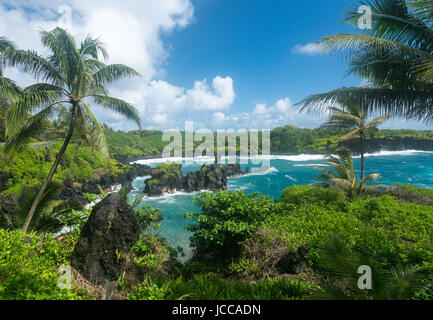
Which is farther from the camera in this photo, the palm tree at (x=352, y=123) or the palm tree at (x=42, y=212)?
the palm tree at (x=352, y=123)

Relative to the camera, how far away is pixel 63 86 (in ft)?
21.1

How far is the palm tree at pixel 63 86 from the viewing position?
556 cm

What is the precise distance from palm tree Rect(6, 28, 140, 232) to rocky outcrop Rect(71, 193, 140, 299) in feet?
8.18

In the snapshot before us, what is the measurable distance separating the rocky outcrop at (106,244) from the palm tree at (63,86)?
8.18 ft

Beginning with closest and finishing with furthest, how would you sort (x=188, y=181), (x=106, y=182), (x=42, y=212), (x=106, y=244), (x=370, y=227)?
(x=106, y=244) → (x=370, y=227) → (x=42, y=212) → (x=106, y=182) → (x=188, y=181)

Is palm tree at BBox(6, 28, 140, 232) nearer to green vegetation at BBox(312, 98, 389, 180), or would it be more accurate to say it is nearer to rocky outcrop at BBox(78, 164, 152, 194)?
green vegetation at BBox(312, 98, 389, 180)

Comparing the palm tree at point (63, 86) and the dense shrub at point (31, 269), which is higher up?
the palm tree at point (63, 86)

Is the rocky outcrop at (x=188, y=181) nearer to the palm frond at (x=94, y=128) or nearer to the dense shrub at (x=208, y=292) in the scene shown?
the palm frond at (x=94, y=128)

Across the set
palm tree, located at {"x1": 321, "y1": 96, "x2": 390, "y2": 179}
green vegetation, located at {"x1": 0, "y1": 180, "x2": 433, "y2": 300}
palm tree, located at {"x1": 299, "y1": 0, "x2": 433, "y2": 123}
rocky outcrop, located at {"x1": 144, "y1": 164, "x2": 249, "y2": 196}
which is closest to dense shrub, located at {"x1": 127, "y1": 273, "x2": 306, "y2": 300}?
green vegetation, located at {"x1": 0, "y1": 180, "x2": 433, "y2": 300}

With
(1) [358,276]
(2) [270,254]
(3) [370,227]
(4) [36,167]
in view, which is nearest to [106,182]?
(4) [36,167]

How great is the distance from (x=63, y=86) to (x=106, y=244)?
584 centimetres

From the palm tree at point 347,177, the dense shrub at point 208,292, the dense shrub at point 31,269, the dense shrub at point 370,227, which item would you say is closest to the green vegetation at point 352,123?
the palm tree at point 347,177

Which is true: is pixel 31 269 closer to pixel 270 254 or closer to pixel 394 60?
pixel 270 254

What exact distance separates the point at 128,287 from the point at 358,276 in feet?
14.3
